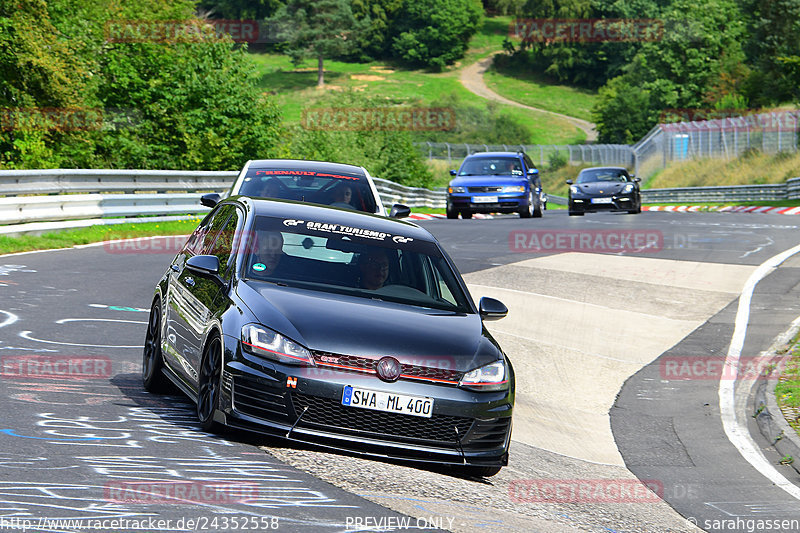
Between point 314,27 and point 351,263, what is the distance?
14121 centimetres

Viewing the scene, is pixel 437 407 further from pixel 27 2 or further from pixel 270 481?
pixel 27 2

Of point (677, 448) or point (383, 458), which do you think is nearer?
point (383, 458)

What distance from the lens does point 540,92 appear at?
14888cm

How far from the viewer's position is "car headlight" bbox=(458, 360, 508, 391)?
6.73 metres

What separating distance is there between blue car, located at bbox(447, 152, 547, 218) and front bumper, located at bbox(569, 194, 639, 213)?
10.6 feet

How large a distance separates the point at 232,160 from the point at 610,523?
2864 centimetres

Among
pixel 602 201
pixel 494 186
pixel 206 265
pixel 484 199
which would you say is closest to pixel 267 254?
pixel 206 265

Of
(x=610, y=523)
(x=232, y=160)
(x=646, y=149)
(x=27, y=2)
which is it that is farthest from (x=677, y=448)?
(x=646, y=149)

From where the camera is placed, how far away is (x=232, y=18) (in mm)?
157500

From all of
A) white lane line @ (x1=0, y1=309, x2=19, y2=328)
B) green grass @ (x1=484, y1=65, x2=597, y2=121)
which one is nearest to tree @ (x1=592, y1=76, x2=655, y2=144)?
green grass @ (x1=484, y1=65, x2=597, y2=121)

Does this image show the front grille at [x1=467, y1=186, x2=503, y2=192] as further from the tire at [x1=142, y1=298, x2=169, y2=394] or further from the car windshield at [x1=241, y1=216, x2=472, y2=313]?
the car windshield at [x1=241, y1=216, x2=472, y2=313]
